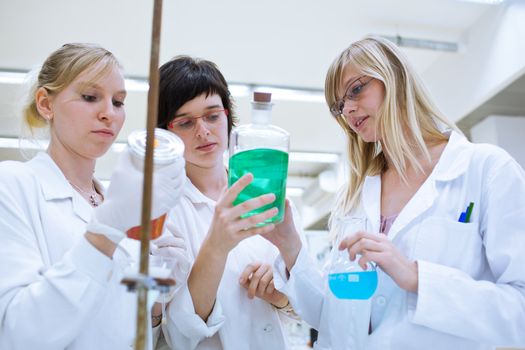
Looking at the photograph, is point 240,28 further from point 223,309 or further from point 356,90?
point 223,309

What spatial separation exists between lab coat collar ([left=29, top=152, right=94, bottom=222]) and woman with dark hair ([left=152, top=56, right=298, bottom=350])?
0.72ft

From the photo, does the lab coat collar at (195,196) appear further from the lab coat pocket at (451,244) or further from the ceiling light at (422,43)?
the ceiling light at (422,43)

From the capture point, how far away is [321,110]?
20.3ft

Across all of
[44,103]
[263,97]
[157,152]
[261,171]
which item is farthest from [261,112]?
[44,103]

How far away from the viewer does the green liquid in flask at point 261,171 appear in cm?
103

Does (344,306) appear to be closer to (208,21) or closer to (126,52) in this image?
(208,21)

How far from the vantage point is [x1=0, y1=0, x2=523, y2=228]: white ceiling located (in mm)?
4121

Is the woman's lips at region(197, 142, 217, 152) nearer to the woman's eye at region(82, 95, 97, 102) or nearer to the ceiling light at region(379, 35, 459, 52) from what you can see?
the woman's eye at region(82, 95, 97, 102)

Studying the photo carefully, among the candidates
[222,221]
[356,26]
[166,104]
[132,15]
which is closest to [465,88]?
[356,26]

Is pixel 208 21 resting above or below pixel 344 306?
above

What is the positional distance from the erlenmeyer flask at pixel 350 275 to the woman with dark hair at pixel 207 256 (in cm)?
25

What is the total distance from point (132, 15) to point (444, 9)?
99.0 inches

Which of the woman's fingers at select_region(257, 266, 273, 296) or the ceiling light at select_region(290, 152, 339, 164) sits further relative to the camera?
the ceiling light at select_region(290, 152, 339, 164)

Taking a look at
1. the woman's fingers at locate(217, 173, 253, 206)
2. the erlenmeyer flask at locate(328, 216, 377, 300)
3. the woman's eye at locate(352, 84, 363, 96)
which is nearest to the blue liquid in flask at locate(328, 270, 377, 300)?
the erlenmeyer flask at locate(328, 216, 377, 300)
